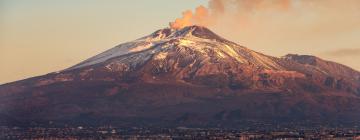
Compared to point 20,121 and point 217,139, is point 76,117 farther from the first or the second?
point 217,139

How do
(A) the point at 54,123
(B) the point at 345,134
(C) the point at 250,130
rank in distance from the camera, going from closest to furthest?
1. (B) the point at 345,134
2. (C) the point at 250,130
3. (A) the point at 54,123

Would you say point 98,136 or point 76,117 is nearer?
point 98,136

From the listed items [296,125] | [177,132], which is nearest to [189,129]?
[177,132]

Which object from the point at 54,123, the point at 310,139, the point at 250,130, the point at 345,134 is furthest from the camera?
the point at 54,123

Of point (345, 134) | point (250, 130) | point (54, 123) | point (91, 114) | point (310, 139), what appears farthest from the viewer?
point (91, 114)

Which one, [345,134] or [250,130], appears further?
[250,130]

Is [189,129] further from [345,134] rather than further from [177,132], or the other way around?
[345,134]

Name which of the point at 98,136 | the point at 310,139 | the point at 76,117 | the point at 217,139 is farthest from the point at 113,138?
the point at 76,117

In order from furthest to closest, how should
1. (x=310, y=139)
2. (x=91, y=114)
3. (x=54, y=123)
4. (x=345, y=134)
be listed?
(x=91, y=114)
(x=54, y=123)
(x=345, y=134)
(x=310, y=139)
